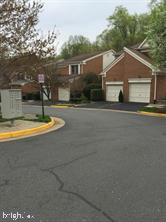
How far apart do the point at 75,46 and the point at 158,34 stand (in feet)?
155

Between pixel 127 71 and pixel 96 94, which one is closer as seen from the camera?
pixel 127 71

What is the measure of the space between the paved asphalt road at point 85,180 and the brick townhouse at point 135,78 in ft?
65.9

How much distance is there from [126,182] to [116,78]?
28.7 m

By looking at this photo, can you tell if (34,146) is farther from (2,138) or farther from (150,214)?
(150,214)

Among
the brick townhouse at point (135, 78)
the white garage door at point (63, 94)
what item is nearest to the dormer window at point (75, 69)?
the white garage door at point (63, 94)

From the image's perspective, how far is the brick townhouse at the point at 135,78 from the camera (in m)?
29.2

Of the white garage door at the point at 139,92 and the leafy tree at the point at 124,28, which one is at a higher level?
the leafy tree at the point at 124,28

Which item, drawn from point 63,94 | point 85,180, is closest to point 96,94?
point 63,94

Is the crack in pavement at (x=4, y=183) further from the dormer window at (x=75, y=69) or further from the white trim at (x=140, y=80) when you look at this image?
the dormer window at (x=75, y=69)

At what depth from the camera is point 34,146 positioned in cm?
945

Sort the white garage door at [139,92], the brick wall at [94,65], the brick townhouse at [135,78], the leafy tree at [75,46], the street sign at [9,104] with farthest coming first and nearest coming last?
the leafy tree at [75,46]
the brick wall at [94,65]
the white garage door at [139,92]
the brick townhouse at [135,78]
the street sign at [9,104]

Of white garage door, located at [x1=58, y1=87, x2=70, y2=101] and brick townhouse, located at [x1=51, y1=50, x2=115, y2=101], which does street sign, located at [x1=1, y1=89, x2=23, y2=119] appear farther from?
white garage door, located at [x1=58, y1=87, x2=70, y2=101]

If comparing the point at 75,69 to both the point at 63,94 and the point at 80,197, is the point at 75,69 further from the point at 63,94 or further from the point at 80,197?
the point at 80,197

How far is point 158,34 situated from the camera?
64.4 feet
